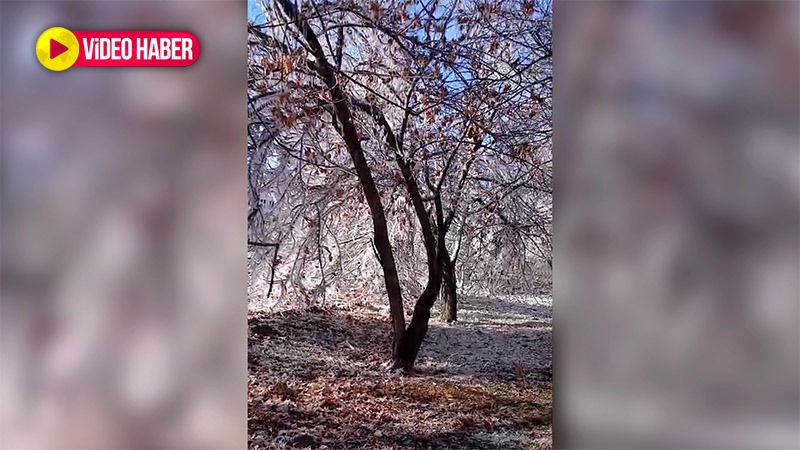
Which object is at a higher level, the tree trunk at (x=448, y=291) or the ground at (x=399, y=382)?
the tree trunk at (x=448, y=291)

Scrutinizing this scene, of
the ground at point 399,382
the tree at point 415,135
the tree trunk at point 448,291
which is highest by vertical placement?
the tree at point 415,135

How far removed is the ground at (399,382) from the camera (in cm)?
196
